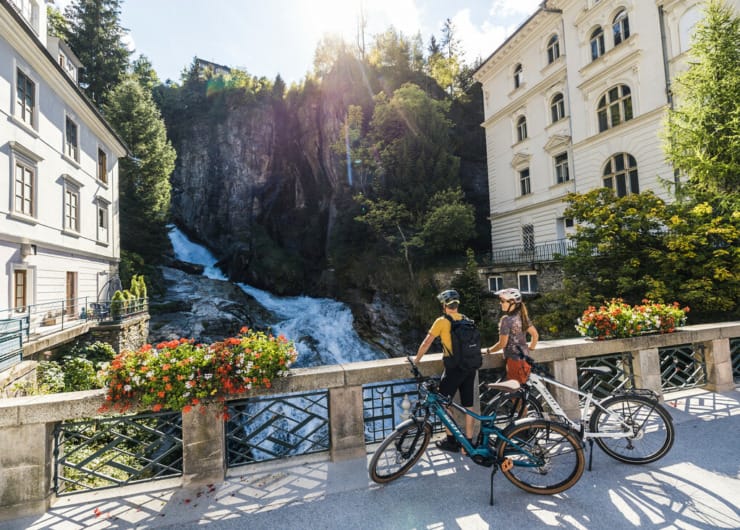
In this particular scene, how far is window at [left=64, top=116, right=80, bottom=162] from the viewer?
16.5m

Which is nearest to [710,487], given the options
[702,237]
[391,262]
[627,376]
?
[627,376]

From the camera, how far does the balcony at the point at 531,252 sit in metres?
21.3

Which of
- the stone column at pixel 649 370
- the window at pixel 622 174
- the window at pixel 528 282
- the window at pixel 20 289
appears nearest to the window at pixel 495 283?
the window at pixel 528 282

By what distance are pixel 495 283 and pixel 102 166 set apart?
2474 cm

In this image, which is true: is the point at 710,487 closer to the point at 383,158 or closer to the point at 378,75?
the point at 383,158

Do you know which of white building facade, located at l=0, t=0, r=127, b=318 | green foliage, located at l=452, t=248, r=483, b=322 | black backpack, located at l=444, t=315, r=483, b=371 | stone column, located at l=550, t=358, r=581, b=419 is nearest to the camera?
black backpack, located at l=444, t=315, r=483, b=371

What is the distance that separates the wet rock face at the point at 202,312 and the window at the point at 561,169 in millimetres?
22376

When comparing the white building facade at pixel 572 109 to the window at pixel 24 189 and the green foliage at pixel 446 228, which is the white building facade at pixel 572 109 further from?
the window at pixel 24 189

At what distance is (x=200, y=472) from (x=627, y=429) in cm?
475

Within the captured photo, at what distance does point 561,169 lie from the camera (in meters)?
23.2

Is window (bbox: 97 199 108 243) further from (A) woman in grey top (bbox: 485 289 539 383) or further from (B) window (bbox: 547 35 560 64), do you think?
(B) window (bbox: 547 35 560 64)

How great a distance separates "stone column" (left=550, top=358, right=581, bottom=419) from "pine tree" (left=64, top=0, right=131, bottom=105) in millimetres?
45064

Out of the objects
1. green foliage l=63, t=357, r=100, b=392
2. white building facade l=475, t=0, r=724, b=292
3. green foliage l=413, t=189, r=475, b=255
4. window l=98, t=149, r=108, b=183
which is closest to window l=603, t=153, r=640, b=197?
white building facade l=475, t=0, r=724, b=292

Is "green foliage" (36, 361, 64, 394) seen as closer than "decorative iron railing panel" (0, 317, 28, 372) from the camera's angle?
No
